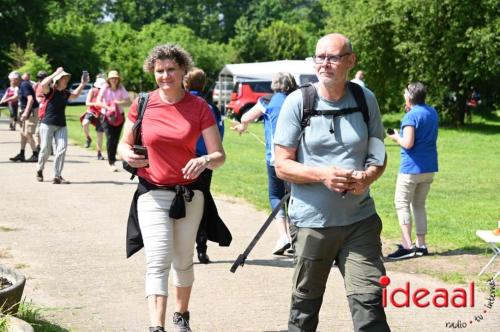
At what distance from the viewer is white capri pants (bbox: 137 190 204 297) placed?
549 cm

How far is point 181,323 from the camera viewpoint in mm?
5773

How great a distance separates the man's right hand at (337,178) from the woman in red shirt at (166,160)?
121 centimetres

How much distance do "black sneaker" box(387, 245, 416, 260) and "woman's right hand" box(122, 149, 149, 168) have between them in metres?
3.89

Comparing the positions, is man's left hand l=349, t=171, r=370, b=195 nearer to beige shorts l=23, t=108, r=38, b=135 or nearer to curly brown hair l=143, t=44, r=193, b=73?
curly brown hair l=143, t=44, r=193, b=73

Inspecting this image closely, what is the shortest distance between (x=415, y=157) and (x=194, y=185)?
3500mm

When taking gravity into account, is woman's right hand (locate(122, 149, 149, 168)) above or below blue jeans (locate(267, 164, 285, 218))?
above

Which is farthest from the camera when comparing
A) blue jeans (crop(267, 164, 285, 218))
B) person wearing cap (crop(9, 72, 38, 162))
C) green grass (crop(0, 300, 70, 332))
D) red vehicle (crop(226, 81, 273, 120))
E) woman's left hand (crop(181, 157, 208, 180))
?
red vehicle (crop(226, 81, 273, 120))

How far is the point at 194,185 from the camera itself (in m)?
5.69

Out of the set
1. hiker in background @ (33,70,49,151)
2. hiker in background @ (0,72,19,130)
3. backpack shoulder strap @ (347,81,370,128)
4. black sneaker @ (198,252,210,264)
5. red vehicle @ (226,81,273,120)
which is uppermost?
backpack shoulder strap @ (347,81,370,128)

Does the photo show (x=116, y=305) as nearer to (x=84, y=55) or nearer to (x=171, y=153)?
(x=171, y=153)

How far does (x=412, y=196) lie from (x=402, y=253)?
59 cm

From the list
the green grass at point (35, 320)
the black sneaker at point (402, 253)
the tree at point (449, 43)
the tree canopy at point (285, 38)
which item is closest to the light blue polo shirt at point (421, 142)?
the black sneaker at point (402, 253)

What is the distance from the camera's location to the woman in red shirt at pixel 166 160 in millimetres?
5480

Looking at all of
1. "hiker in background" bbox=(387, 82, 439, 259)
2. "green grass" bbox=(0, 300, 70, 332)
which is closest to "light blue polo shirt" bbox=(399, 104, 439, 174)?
"hiker in background" bbox=(387, 82, 439, 259)
